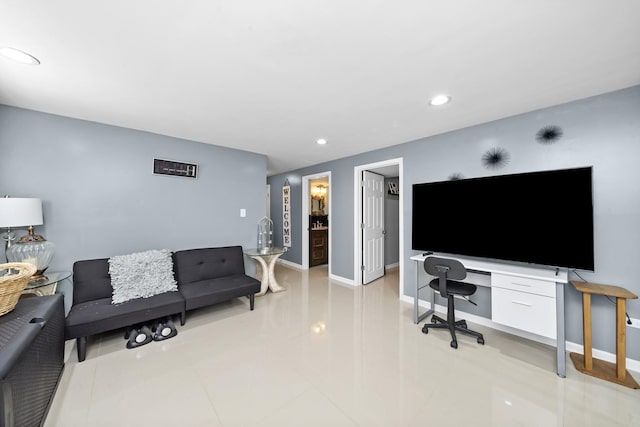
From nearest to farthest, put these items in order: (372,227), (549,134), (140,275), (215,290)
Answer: (549,134) → (140,275) → (215,290) → (372,227)

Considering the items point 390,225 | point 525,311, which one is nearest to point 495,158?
point 525,311

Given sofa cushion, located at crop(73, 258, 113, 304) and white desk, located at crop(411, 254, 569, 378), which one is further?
sofa cushion, located at crop(73, 258, 113, 304)

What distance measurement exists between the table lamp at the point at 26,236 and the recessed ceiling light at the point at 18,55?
1.16 meters

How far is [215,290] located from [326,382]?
1.69 meters

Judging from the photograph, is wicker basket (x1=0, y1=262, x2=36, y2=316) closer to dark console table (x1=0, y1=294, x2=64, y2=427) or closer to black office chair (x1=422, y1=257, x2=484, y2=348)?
dark console table (x1=0, y1=294, x2=64, y2=427)

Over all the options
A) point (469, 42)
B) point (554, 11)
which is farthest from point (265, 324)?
point (554, 11)

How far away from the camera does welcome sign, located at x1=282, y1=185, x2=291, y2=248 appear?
19.1 feet

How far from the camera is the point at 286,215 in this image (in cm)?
588

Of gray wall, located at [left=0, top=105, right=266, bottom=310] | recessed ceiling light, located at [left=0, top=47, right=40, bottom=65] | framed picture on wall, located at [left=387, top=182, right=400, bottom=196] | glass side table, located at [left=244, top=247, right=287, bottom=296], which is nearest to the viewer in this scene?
recessed ceiling light, located at [left=0, top=47, right=40, bottom=65]

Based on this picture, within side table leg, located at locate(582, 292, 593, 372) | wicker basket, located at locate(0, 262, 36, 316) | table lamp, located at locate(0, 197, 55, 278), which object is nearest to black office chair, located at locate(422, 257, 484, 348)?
side table leg, located at locate(582, 292, 593, 372)

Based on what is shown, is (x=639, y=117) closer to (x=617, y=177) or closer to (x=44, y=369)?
(x=617, y=177)

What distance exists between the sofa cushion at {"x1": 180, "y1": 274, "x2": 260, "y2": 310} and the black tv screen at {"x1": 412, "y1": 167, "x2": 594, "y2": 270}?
228 centimetres

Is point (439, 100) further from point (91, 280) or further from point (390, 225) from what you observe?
point (91, 280)

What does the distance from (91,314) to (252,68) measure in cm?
258
